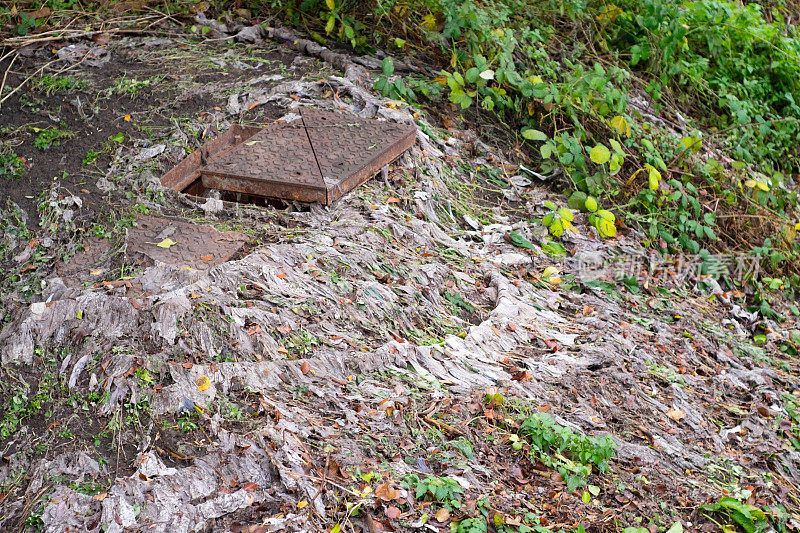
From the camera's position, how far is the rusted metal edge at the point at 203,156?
3.93 meters

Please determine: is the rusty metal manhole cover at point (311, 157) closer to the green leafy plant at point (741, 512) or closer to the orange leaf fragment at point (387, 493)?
the orange leaf fragment at point (387, 493)

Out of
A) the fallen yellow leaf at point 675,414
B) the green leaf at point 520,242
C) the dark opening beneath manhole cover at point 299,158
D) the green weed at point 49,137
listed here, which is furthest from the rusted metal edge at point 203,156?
the fallen yellow leaf at point 675,414

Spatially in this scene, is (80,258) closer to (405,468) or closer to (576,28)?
(405,468)

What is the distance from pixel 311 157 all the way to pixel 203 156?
0.68 meters

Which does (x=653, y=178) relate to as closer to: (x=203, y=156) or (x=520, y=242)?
(x=520, y=242)

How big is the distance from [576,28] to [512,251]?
268 cm

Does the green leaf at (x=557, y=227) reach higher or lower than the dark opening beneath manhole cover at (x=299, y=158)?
lower

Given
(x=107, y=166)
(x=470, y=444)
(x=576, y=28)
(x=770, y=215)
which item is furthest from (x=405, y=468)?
(x=576, y=28)

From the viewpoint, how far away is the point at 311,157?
402 cm

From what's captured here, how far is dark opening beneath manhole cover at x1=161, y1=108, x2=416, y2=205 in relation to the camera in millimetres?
3779

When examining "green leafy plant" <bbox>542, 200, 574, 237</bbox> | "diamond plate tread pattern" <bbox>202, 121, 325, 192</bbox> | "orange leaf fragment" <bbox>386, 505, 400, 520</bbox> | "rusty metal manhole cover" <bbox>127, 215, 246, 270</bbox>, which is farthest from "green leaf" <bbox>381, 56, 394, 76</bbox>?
"orange leaf fragment" <bbox>386, 505, 400, 520</bbox>

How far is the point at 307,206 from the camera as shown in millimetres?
3803

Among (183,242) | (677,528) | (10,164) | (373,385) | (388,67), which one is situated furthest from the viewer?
(388,67)

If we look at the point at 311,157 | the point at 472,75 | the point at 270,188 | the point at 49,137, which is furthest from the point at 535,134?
the point at 49,137
